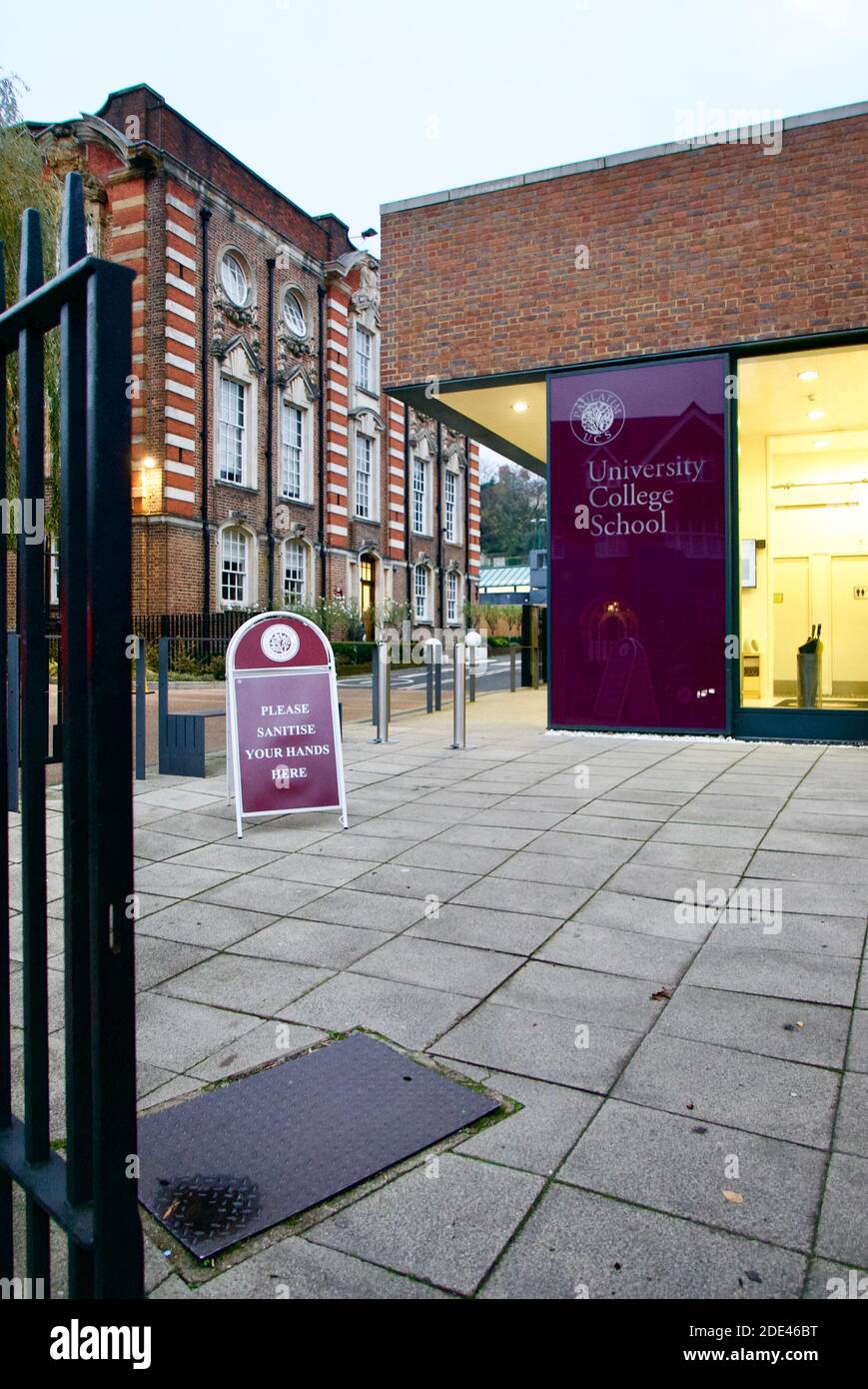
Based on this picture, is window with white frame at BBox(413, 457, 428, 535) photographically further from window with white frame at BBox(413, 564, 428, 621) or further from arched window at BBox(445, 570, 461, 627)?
arched window at BBox(445, 570, 461, 627)

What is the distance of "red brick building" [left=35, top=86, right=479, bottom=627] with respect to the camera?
23422mm

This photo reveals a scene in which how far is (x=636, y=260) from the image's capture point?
1009cm

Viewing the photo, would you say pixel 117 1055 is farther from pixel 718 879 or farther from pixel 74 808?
pixel 718 879

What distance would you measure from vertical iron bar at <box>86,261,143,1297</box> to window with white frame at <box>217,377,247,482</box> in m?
25.6

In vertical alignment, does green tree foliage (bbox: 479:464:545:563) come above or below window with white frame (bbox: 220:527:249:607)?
above

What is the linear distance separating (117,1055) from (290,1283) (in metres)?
0.99

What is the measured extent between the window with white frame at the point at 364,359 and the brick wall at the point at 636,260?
73.5 feet

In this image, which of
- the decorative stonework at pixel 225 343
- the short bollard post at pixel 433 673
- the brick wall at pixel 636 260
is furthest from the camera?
the decorative stonework at pixel 225 343

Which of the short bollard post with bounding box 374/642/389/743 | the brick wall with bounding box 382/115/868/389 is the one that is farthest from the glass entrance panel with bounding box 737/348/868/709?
the short bollard post with bounding box 374/642/389/743

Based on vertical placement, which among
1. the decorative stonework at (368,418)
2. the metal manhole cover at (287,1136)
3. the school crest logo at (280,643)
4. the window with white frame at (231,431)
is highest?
the decorative stonework at (368,418)

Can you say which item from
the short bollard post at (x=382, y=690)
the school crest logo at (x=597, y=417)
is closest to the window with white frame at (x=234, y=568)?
the short bollard post at (x=382, y=690)

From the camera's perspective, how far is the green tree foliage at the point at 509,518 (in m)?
77.0

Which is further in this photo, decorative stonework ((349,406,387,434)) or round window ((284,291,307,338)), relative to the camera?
decorative stonework ((349,406,387,434))

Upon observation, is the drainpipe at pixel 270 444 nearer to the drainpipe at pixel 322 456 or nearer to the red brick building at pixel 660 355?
the drainpipe at pixel 322 456
